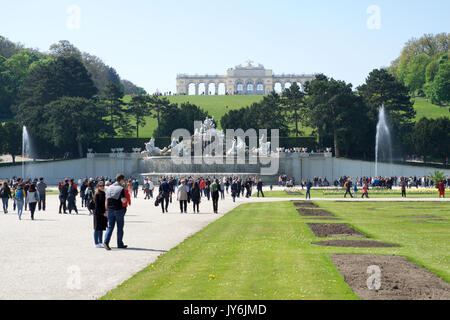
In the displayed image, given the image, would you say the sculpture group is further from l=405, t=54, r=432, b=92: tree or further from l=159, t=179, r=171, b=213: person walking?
l=405, t=54, r=432, b=92: tree

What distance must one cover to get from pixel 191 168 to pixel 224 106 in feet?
201

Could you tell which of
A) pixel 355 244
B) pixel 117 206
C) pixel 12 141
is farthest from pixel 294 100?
pixel 117 206

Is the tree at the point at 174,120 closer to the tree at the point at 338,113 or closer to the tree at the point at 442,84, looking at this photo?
the tree at the point at 338,113

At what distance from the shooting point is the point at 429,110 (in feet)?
416

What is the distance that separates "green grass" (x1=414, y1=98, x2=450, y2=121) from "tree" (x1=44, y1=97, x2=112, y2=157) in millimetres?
62239

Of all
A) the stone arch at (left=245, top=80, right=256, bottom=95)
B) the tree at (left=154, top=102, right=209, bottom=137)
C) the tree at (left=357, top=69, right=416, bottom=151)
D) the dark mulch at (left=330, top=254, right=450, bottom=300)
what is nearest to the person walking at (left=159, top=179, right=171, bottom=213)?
the dark mulch at (left=330, top=254, right=450, bottom=300)

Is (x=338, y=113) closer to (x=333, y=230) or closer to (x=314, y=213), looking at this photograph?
(x=314, y=213)

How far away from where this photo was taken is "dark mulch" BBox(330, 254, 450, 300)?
10250mm

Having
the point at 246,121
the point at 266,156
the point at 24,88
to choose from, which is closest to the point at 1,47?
the point at 24,88

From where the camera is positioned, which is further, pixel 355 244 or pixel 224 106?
pixel 224 106

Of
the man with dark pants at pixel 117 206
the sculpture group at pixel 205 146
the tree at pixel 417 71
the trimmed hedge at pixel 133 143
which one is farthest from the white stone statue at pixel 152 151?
the tree at pixel 417 71

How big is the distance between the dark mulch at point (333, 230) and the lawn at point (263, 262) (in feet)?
1.35
